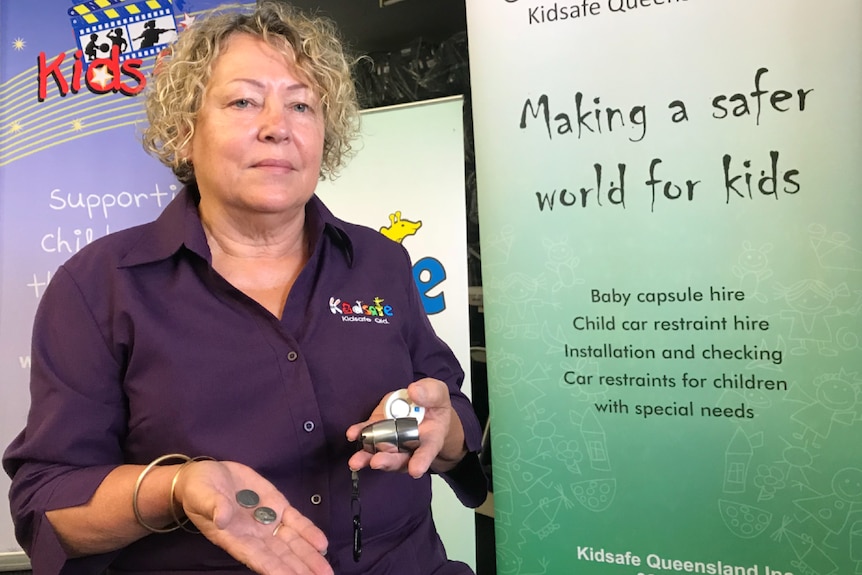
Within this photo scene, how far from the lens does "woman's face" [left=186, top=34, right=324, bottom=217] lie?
1.13 metres

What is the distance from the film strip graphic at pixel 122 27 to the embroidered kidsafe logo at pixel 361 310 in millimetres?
1586

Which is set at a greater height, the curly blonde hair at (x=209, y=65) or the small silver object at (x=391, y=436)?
the curly blonde hair at (x=209, y=65)

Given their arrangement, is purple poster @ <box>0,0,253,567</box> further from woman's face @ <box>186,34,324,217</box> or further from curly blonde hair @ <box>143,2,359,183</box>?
woman's face @ <box>186,34,324,217</box>

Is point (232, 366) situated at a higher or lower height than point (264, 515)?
higher

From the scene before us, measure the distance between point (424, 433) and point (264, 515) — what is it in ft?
0.98

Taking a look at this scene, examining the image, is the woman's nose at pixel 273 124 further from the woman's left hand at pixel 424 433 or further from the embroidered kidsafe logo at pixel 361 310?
the woman's left hand at pixel 424 433

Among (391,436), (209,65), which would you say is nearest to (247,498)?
(391,436)

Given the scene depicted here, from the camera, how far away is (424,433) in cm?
103

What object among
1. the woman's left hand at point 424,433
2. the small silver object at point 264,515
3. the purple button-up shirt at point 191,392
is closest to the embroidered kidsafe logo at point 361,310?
the purple button-up shirt at point 191,392

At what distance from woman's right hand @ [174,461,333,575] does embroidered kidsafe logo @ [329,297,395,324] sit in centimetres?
38

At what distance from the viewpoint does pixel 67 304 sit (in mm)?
1027

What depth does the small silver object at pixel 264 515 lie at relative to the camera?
827 millimetres

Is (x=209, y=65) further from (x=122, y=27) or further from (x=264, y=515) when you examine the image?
(x=122, y=27)

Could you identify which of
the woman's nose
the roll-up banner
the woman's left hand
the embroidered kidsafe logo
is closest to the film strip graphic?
the roll-up banner
